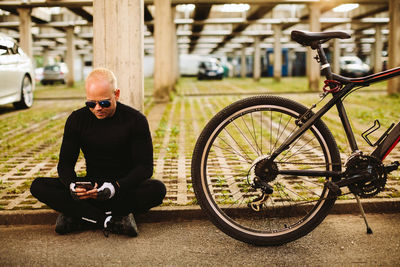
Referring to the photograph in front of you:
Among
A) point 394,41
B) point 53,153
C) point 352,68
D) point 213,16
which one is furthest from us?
point 352,68

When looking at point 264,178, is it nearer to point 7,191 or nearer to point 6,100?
point 7,191

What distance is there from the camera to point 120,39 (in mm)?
4641

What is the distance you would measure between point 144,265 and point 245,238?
2.28 ft

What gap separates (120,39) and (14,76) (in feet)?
27.1

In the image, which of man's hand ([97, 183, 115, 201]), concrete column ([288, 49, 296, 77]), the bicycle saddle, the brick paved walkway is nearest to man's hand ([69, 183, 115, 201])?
man's hand ([97, 183, 115, 201])

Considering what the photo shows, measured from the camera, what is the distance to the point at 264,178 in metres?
Result: 3.25

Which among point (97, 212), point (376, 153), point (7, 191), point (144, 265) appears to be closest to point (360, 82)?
point (376, 153)

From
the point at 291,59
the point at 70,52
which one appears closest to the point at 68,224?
the point at 70,52

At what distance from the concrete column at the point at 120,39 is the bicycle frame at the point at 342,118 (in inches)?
79.0

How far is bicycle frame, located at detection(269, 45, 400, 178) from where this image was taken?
3232mm

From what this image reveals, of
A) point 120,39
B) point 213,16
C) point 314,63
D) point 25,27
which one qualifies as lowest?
point 314,63

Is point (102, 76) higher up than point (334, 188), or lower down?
higher up

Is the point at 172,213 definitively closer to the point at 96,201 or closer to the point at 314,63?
the point at 96,201

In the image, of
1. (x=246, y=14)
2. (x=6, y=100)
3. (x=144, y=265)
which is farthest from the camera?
(x=246, y=14)
